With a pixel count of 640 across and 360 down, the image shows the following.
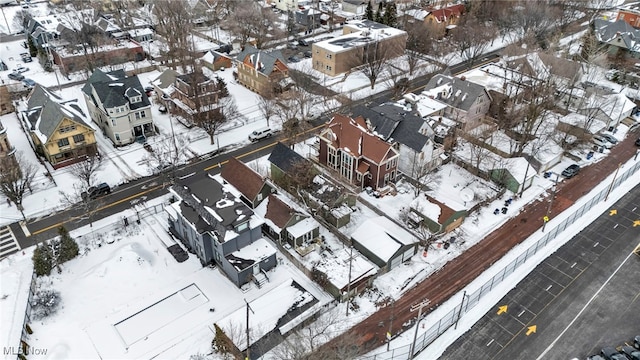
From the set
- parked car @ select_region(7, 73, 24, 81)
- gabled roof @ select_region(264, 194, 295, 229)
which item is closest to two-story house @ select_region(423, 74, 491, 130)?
gabled roof @ select_region(264, 194, 295, 229)

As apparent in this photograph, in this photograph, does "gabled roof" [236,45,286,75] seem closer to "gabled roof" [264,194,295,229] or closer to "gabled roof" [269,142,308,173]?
"gabled roof" [269,142,308,173]

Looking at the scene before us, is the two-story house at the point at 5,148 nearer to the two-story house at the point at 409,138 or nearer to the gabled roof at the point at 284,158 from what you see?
the gabled roof at the point at 284,158

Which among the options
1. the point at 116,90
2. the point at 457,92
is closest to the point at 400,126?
the point at 457,92

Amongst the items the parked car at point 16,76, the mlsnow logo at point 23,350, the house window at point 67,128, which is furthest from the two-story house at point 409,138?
the parked car at point 16,76

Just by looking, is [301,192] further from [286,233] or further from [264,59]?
[264,59]

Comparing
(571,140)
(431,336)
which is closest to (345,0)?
(571,140)
